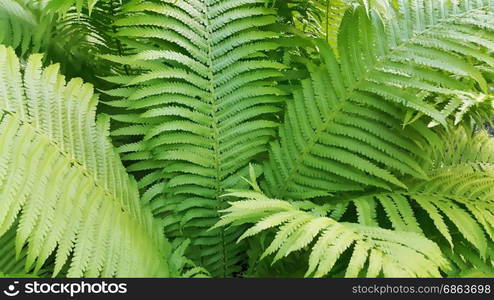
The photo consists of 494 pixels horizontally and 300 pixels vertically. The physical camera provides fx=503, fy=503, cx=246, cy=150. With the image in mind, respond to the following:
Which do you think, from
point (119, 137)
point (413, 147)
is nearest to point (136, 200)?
point (119, 137)

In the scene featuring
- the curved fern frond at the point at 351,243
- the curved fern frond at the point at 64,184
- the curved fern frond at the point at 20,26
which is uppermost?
the curved fern frond at the point at 20,26

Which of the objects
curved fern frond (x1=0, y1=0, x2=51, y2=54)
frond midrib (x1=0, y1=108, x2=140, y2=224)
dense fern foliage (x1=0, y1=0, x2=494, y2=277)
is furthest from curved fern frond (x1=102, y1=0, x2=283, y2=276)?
curved fern frond (x1=0, y1=0, x2=51, y2=54)

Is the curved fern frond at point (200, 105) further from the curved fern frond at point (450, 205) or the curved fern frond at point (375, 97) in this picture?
the curved fern frond at point (450, 205)

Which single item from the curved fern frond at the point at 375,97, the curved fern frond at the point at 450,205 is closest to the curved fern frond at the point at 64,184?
the curved fern frond at the point at 375,97

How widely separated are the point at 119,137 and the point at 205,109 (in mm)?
285

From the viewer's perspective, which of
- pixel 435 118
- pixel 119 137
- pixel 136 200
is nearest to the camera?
pixel 435 118

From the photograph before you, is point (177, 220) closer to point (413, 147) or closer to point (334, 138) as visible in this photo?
point (334, 138)

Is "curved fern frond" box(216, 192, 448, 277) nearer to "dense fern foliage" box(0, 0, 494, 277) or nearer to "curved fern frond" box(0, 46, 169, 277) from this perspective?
"dense fern foliage" box(0, 0, 494, 277)

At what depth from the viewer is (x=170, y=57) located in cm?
119

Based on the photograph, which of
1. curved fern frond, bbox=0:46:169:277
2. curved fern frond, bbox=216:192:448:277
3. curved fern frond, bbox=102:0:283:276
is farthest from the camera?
curved fern frond, bbox=102:0:283:276

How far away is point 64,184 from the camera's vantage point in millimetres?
1008

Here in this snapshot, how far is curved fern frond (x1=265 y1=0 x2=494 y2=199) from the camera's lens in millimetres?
1141

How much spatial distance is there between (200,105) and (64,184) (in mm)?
384

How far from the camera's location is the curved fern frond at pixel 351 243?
0.82 m
